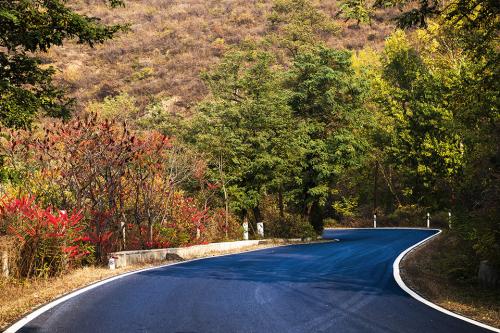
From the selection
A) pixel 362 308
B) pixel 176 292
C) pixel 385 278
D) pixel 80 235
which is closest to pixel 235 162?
pixel 80 235

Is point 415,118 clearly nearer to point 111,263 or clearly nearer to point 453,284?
point 453,284

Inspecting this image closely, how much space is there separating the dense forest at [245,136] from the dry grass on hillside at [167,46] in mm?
432

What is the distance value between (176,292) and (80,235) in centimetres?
553

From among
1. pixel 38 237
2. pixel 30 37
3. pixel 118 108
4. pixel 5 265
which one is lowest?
pixel 5 265

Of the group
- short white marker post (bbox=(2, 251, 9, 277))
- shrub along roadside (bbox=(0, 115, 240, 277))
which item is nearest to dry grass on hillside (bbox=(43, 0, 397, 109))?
shrub along roadside (bbox=(0, 115, 240, 277))

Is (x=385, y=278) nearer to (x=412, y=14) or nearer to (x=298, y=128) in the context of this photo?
(x=412, y=14)

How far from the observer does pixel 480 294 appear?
36.8 feet

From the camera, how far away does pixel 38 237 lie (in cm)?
1279

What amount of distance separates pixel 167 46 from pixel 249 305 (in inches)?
2855

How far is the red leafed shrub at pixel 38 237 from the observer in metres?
12.6

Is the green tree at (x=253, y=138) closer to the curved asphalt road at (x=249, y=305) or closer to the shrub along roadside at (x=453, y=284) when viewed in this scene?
the shrub along roadside at (x=453, y=284)

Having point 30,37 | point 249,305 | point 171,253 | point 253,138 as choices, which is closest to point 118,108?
point 253,138

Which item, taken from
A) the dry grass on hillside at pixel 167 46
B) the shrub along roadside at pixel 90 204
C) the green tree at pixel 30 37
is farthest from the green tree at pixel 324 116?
the dry grass on hillside at pixel 167 46

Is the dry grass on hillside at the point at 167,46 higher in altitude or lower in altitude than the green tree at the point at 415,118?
higher
